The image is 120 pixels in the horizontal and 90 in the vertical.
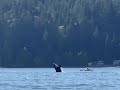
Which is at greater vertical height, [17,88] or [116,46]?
[116,46]

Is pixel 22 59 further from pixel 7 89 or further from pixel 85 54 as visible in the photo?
pixel 7 89

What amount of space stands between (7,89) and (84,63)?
387ft

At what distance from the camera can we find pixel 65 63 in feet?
650

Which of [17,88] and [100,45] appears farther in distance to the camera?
[100,45]

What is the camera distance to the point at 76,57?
7697 inches

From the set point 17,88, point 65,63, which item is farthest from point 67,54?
point 17,88

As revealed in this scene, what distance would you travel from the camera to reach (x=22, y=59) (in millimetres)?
199625

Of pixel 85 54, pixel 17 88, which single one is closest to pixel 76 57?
pixel 85 54

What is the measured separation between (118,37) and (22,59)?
23700 millimetres

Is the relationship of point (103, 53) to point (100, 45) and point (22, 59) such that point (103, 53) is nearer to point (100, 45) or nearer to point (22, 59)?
point (100, 45)

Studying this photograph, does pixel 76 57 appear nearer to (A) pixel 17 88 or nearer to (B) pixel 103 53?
(B) pixel 103 53

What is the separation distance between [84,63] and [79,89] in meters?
118

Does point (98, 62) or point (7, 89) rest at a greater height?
point (98, 62)

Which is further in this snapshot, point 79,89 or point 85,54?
point 85,54
